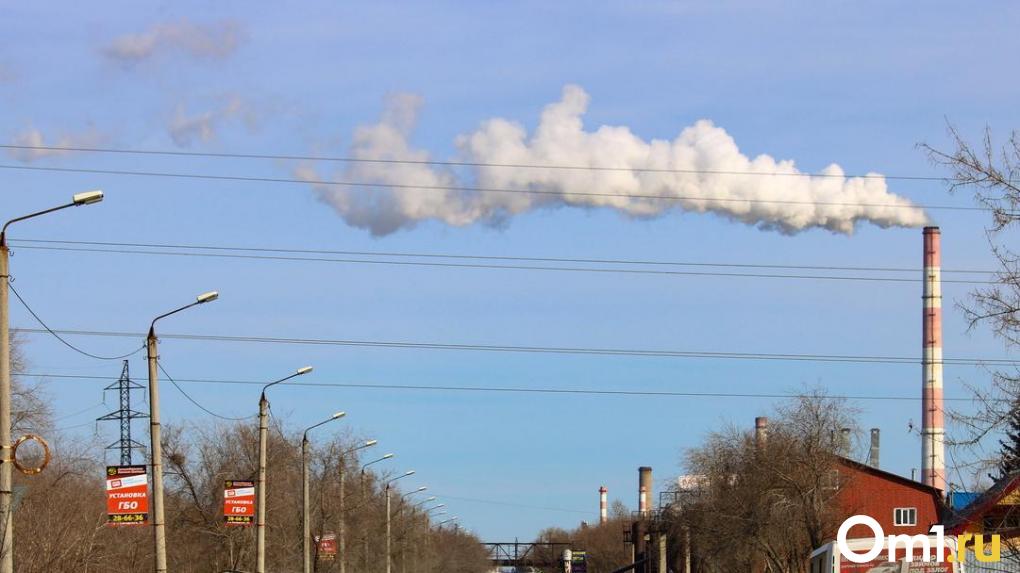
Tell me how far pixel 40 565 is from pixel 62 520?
4.46 metres

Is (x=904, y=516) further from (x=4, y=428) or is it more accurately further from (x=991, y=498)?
(x=4, y=428)

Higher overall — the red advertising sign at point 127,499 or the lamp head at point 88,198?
the lamp head at point 88,198

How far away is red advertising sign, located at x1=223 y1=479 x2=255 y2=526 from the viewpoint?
43812mm

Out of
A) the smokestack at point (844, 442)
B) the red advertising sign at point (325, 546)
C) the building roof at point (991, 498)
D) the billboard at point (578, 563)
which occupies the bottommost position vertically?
the billboard at point (578, 563)

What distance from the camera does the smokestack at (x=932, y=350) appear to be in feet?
289

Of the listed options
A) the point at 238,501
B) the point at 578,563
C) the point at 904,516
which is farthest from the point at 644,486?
the point at 238,501

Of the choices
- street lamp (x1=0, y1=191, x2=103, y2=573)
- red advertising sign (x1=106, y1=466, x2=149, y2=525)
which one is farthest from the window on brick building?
street lamp (x1=0, y1=191, x2=103, y2=573)

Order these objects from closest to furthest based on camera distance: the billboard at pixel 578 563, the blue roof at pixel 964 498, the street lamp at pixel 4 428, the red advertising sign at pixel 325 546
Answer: the street lamp at pixel 4 428 < the blue roof at pixel 964 498 < the red advertising sign at pixel 325 546 < the billboard at pixel 578 563

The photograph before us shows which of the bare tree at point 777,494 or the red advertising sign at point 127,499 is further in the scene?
the bare tree at point 777,494

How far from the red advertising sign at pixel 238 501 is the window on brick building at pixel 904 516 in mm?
55032

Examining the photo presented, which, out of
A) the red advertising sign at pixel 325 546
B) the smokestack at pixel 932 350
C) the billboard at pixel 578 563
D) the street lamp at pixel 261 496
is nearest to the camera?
the street lamp at pixel 261 496

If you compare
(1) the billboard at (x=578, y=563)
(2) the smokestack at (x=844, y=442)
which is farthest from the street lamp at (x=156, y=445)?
(1) the billboard at (x=578, y=563)

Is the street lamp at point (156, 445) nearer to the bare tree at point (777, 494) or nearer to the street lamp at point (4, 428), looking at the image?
the street lamp at point (4, 428)

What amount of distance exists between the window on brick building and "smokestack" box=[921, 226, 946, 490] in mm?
2780
